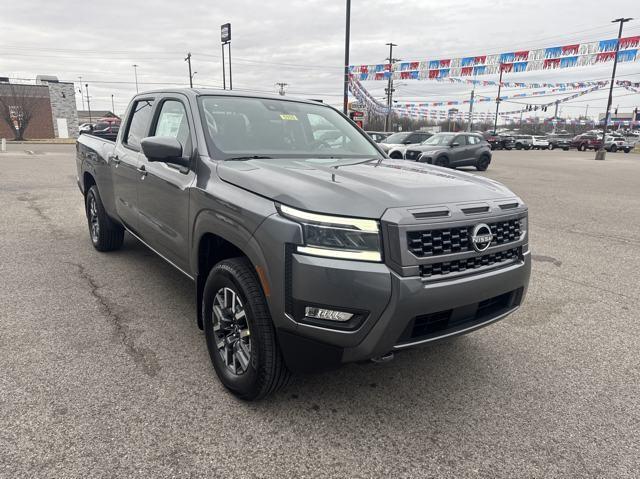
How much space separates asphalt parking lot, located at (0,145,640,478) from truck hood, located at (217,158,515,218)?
0.82 meters

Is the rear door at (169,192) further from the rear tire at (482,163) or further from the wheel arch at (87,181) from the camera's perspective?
the rear tire at (482,163)

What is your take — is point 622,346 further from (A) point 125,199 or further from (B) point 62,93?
(B) point 62,93

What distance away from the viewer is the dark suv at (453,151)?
57.7ft

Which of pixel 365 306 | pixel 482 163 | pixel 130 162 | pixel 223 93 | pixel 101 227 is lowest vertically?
pixel 482 163

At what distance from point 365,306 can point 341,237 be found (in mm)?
342

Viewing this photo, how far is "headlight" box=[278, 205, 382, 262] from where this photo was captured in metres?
2.16

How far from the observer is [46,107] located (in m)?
49.3

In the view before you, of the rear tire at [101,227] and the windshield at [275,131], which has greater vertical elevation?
the windshield at [275,131]

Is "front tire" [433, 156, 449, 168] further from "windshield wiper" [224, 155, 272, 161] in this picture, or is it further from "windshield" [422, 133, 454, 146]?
"windshield wiper" [224, 155, 272, 161]

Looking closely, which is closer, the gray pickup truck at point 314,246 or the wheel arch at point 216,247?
the gray pickup truck at point 314,246

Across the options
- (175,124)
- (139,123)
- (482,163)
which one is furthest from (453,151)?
(175,124)

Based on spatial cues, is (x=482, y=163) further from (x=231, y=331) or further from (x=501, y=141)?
(x=501, y=141)

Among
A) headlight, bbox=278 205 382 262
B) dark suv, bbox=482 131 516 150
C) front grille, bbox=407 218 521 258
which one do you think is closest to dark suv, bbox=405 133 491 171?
front grille, bbox=407 218 521 258

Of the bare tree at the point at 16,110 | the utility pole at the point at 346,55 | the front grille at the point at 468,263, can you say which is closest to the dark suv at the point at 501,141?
the utility pole at the point at 346,55
